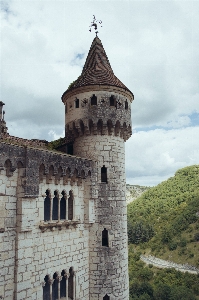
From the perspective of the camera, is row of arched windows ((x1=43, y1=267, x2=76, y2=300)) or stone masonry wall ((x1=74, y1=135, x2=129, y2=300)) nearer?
row of arched windows ((x1=43, y1=267, x2=76, y2=300))

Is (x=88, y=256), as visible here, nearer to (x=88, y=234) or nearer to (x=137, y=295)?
(x=88, y=234)

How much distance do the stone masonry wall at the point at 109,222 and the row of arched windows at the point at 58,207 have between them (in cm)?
169

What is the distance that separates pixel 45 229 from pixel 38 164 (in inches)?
114

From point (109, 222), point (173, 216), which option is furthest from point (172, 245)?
point (109, 222)

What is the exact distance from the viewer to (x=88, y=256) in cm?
1479

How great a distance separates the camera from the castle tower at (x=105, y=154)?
581 inches

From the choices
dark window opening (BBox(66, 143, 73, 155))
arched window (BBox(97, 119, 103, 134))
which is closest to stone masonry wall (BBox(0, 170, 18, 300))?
arched window (BBox(97, 119, 103, 134))

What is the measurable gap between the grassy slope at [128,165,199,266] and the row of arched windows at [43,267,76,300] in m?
37.1

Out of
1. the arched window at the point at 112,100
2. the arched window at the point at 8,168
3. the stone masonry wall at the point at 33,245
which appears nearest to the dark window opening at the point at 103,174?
the stone masonry wall at the point at 33,245

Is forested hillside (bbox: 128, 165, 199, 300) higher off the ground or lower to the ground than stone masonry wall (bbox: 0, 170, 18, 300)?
lower

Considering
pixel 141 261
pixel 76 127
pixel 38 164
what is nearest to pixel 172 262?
pixel 141 261

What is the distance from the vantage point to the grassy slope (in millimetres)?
50094

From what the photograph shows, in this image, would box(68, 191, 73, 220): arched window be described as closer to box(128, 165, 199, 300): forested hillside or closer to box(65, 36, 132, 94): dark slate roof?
box(65, 36, 132, 94): dark slate roof

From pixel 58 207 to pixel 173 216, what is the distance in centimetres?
5547
